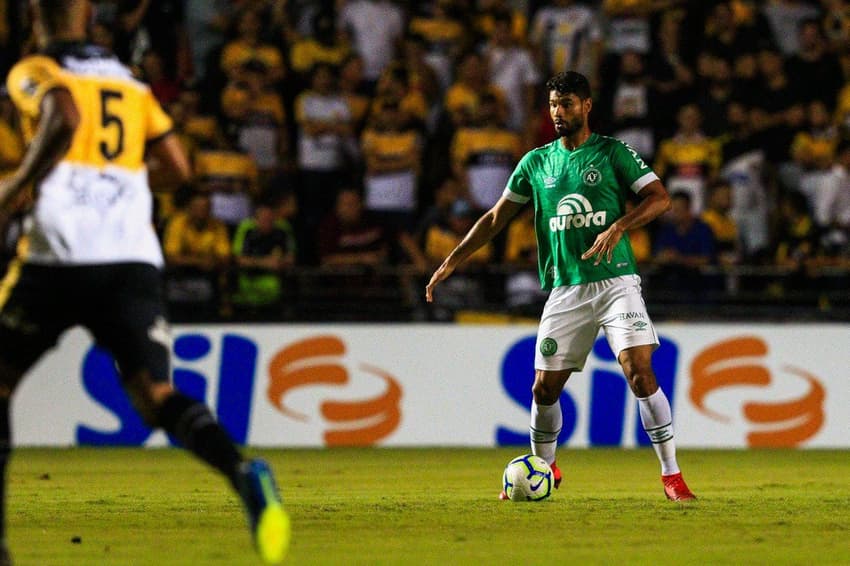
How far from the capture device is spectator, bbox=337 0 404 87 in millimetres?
18609

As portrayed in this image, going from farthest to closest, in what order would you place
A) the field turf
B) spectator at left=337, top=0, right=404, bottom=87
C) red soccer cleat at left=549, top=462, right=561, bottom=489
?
1. spectator at left=337, top=0, right=404, bottom=87
2. red soccer cleat at left=549, top=462, right=561, bottom=489
3. the field turf

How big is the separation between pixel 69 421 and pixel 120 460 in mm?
1802

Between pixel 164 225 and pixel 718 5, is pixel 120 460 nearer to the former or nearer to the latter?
pixel 164 225

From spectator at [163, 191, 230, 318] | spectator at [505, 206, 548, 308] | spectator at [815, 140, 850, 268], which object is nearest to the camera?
spectator at [163, 191, 230, 318]

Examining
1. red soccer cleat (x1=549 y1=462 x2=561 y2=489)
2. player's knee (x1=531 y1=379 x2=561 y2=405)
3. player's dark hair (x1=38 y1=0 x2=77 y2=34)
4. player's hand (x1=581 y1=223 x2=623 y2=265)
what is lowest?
red soccer cleat (x1=549 y1=462 x2=561 y2=489)

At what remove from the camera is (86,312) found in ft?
20.6

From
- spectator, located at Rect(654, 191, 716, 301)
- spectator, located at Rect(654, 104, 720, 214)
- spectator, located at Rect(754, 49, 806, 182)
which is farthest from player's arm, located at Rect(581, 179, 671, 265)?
spectator, located at Rect(754, 49, 806, 182)

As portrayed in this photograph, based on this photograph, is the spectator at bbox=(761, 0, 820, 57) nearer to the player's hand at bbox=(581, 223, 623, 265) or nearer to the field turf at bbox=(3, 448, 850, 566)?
the field turf at bbox=(3, 448, 850, 566)

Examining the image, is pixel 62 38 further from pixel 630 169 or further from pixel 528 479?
pixel 528 479

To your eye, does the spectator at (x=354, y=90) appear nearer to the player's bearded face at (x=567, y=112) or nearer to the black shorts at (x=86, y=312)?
the player's bearded face at (x=567, y=112)

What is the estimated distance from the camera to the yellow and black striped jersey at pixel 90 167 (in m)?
6.22

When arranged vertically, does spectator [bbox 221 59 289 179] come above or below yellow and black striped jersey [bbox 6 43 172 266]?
below

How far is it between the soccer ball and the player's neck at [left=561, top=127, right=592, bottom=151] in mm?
1980

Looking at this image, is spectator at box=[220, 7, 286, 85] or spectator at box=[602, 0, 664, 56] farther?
spectator at box=[602, 0, 664, 56]
